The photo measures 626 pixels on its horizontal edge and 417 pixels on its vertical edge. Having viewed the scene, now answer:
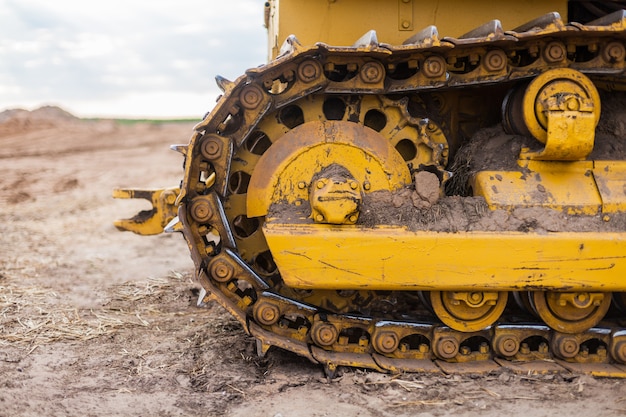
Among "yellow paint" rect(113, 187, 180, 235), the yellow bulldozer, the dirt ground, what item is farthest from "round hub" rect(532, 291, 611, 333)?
"yellow paint" rect(113, 187, 180, 235)

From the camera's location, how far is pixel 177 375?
451 cm

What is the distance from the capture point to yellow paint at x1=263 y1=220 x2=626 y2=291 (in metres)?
4.28

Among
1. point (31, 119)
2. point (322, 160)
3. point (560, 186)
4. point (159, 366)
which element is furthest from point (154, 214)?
point (31, 119)

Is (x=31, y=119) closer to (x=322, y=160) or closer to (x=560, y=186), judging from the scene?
(x=322, y=160)

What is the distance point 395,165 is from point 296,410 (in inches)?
60.1

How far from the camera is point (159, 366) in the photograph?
467 centimetres

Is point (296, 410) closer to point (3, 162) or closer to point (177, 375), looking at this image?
point (177, 375)

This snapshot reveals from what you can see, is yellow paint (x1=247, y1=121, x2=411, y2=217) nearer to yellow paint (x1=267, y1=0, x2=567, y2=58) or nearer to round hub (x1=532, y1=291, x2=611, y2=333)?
yellow paint (x1=267, y1=0, x2=567, y2=58)

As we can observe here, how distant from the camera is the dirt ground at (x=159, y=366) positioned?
400cm

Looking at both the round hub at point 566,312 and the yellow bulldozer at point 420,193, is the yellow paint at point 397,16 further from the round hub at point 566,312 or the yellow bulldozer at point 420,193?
the round hub at point 566,312

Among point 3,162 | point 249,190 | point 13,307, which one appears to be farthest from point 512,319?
point 3,162

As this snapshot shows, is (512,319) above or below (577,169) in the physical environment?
below

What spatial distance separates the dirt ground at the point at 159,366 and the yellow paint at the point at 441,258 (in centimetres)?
57

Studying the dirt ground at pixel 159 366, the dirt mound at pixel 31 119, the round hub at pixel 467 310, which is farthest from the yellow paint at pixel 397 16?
the dirt mound at pixel 31 119
